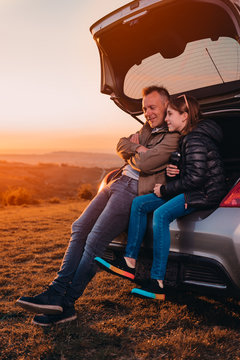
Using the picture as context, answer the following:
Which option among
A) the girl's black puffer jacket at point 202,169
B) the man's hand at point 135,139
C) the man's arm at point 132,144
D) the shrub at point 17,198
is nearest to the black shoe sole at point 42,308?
the girl's black puffer jacket at point 202,169

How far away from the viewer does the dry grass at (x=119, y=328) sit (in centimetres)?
236

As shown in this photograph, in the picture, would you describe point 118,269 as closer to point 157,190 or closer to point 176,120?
point 157,190

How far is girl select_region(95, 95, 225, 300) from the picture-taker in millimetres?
2602

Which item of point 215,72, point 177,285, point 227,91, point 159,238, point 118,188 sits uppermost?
point 215,72

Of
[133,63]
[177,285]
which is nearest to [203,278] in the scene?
[177,285]

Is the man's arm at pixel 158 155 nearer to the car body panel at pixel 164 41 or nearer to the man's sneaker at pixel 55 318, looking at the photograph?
the car body panel at pixel 164 41

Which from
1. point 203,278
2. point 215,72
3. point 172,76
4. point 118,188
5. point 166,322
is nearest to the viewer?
point 203,278

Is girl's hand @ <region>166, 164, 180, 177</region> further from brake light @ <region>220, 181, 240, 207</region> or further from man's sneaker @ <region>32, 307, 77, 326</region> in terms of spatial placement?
man's sneaker @ <region>32, 307, 77, 326</region>

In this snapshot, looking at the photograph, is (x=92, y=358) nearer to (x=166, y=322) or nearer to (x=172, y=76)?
(x=166, y=322)

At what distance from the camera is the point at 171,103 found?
2912 mm

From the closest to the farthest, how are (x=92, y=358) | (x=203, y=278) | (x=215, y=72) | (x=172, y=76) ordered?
(x=92, y=358)
(x=203, y=278)
(x=215, y=72)
(x=172, y=76)

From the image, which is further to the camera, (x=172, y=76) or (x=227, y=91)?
(x=172, y=76)

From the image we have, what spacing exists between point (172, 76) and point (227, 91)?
73 centimetres

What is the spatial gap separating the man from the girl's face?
10cm
